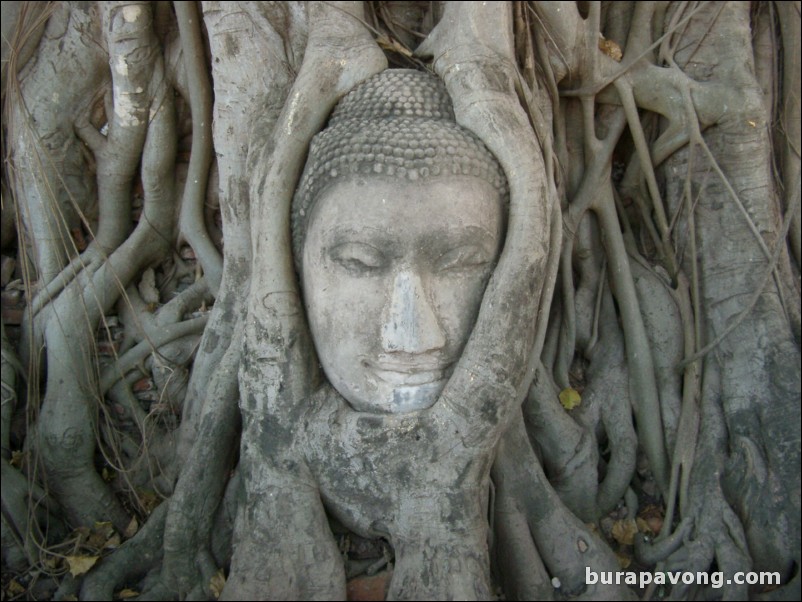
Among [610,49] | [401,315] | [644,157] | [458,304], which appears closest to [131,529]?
[401,315]

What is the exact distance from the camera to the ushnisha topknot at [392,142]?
7.11ft

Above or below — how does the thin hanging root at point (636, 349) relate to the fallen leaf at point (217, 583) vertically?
above

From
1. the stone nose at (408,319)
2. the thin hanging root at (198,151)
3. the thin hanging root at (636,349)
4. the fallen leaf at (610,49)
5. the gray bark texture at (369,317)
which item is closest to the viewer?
the stone nose at (408,319)

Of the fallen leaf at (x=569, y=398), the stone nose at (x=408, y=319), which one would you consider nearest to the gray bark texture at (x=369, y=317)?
the fallen leaf at (x=569, y=398)

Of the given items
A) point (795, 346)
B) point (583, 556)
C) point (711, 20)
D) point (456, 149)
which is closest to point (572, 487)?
point (583, 556)

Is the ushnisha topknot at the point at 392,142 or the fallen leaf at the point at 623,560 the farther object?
the fallen leaf at the point at 623,560

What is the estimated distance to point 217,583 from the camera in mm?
2355

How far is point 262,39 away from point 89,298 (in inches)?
50.7

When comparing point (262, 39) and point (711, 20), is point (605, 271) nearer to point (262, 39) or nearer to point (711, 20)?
point (711, 20)

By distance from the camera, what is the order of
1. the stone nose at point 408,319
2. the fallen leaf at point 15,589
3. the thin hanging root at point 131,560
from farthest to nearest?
the fallen leaf at point 15,589
the thin hanging root at point 131,560
the stone nose at point 408,319

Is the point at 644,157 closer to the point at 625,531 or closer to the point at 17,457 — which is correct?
the point at 625,531

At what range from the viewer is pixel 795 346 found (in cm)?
268

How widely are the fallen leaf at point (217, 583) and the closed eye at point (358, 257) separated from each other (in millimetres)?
1139

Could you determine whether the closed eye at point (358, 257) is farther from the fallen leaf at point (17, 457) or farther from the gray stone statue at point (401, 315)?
the fallen leaf at point (17, 457)
